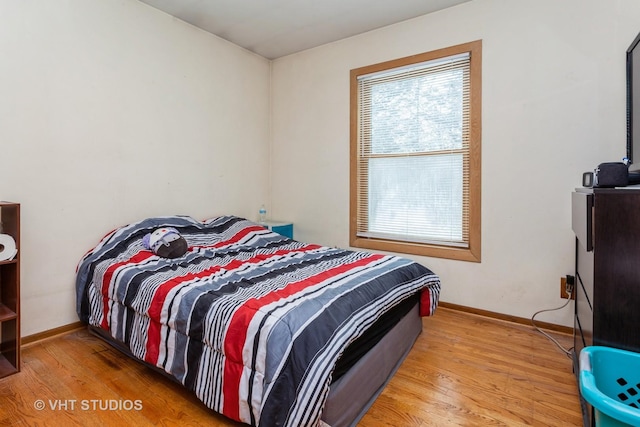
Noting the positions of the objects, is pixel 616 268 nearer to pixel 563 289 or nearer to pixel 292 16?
pixel 563 289

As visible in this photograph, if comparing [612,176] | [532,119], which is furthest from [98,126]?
[532,119]

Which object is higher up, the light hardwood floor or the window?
the window

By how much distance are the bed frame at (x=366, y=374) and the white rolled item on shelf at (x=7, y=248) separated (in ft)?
2.36

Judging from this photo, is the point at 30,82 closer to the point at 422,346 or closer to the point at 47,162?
the point at 47,162

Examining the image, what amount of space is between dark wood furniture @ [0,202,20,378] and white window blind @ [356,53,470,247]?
8.34 feet

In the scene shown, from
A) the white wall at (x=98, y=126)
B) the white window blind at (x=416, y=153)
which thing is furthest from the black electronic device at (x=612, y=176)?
the white wall at (x=98, y=126)

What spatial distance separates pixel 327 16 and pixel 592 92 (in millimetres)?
2065

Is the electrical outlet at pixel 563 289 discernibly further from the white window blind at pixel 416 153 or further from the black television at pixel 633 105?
the black television at pixel 633 105

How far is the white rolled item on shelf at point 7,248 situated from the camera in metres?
1.83

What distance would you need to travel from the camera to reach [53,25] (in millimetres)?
2266

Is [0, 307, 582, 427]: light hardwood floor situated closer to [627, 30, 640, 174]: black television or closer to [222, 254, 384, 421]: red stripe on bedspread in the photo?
[222, 254, 384, 421]: red stripe on bedspread

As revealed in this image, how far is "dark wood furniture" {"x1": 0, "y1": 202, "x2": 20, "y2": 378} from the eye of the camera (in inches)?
73.6

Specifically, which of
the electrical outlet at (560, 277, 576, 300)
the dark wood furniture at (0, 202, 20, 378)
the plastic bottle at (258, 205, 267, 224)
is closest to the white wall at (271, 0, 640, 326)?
the electrical outlet at (560, 277, 576, 300)

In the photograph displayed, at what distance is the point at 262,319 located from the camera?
1341 mm
